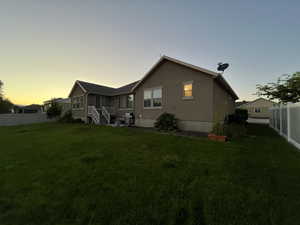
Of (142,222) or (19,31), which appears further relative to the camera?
(19,31)

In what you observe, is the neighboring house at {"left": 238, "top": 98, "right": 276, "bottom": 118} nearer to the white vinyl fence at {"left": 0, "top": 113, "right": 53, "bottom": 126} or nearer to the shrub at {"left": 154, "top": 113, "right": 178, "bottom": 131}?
the shrub at {"left": 154, "top": 113, "right": 178, "bottom": 131}

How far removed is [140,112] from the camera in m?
12.4

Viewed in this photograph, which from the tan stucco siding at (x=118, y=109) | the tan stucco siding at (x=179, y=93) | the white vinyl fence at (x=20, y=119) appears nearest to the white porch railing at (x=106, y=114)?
the tan stucco siding at (x=118, y=109)

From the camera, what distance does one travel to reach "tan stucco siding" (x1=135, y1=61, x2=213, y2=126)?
8695 millimetres

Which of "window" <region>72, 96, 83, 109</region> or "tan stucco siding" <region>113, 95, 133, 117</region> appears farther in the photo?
"window" <region>72, 96, 83, 109</region>

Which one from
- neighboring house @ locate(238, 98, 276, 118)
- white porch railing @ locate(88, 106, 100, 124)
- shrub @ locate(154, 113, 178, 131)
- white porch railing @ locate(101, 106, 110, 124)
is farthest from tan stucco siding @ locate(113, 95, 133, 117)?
neighboring house @ locate(238, 98, 276, 118)

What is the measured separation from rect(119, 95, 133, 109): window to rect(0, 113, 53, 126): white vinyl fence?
15.7 m

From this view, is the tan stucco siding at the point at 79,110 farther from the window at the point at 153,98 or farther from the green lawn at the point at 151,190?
the green lawn at the point at 151,190

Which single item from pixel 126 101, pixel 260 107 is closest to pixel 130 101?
pixel 126 101

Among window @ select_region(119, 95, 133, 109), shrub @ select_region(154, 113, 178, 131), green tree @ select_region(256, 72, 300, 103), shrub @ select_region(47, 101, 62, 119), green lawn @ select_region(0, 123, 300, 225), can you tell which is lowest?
green lawn @ select_region(0, 123, 300, 225)

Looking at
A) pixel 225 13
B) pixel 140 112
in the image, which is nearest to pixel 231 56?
pixel 225 13

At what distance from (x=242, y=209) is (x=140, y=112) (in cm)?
1077

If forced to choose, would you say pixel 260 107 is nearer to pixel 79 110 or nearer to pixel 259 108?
pixel 259 108

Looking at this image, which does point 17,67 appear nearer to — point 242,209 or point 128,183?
point 128,183
